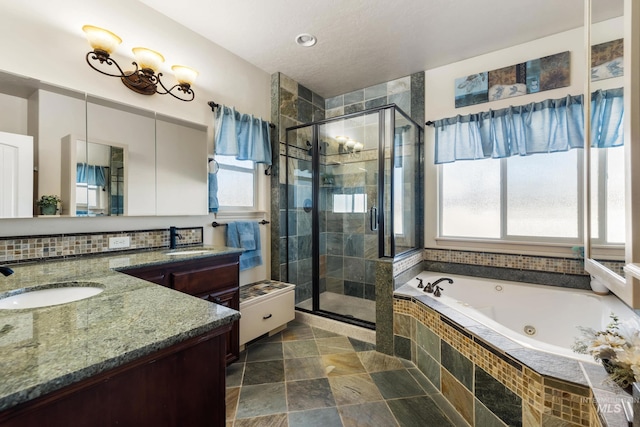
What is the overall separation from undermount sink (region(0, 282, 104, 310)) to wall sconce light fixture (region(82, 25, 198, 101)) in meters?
1.35

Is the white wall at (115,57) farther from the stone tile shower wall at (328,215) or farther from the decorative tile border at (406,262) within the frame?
the decorative tile border at (406,262)

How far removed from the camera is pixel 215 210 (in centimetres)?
237

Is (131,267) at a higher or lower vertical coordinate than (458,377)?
higher

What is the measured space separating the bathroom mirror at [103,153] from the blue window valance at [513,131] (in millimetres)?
2261

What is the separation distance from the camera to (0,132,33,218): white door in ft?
4.56

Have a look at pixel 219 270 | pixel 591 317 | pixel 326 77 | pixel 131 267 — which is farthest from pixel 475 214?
pixel 131 267

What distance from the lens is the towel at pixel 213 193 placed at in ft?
7.69

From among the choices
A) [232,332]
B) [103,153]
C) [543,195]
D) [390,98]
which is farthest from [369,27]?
[232,332]

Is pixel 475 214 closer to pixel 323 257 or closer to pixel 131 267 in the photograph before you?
pixel 323 257

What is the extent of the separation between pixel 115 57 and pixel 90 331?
1.97 m

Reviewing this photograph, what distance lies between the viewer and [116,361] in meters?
0.56

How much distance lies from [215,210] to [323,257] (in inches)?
51.6

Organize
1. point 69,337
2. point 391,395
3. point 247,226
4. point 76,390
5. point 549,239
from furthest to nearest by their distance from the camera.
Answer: point 247,226
point 549,239
point 391,395
point 69,337
point 76,390

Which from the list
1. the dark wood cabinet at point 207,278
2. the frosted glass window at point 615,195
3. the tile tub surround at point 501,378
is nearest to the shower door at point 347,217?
the tile tub surround at point 501,378
